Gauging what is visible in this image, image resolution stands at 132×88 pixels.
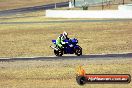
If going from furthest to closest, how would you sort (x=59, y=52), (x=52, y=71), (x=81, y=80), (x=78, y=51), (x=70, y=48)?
(x=59, y=52), (x=78, y=51), (x=70, y=48), (x=52, y=71), (x=81, y=80)

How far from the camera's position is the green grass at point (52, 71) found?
2106 cm

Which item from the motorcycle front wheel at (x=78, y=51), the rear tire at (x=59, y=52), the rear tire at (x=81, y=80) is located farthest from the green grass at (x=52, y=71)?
the rear tire at (x=59, y=52)

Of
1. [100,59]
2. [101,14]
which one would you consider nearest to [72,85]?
[100,59]

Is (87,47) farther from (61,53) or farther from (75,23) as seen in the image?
(75,23)

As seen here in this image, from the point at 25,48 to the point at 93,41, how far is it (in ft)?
21.1

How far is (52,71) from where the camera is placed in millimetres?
23750

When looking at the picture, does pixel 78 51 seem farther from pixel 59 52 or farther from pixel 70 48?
pixel 59 52

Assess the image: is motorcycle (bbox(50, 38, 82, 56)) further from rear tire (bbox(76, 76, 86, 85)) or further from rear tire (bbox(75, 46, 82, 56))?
rear tire (bbox(76, 76, 86, 85))

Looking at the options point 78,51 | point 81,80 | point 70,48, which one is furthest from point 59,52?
point 81,80

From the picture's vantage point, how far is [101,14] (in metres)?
57.1

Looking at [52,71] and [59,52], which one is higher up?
[59,52]

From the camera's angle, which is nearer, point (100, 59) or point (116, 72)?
point (116, 72)

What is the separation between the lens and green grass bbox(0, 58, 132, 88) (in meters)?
21.1

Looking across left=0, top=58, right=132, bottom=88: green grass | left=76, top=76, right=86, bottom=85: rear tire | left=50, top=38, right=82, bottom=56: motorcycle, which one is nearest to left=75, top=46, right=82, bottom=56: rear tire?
left=50, top=38, right=82, bottom=56: motorcycle
